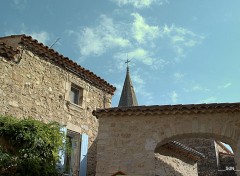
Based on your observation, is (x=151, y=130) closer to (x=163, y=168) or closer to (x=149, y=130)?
(x=149, y=130)

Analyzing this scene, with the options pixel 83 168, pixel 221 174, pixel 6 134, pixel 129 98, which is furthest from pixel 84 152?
pixel 129 98

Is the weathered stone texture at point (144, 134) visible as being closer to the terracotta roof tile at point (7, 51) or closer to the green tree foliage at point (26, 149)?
the green tree foliage at point (26, 149)

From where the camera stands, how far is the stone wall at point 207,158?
55.9ft

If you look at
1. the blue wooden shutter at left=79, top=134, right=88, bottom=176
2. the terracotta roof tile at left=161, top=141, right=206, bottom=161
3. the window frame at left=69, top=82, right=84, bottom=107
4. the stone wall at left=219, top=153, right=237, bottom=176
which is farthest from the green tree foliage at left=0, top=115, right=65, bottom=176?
the stone wall at left=219, top=153, right=237, bottom=176

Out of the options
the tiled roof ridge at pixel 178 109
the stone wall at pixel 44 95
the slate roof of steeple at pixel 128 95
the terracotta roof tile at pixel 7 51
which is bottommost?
the tiled roof ridge at pixel 178 109

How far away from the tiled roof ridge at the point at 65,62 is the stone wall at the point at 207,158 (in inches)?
288

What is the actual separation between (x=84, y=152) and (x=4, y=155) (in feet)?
12.8

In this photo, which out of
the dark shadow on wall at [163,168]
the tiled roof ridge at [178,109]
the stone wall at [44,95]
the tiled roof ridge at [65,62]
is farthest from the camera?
the dark shadow on wall at [163,168]

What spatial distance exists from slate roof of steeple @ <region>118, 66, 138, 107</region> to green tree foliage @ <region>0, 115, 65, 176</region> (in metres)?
15.8

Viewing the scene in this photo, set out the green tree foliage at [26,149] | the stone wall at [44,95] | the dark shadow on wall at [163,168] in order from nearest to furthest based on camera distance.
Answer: the green tree foliage at [26,149], the stone wall at [44,95], the dark shadow on wall at [163,168]

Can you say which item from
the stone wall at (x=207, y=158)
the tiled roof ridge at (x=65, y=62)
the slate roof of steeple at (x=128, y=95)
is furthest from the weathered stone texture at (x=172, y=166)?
the slate roof of steeple at (x=128, y=95)

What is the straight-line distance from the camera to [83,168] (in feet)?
35.6

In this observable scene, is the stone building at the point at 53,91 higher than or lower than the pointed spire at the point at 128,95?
lower

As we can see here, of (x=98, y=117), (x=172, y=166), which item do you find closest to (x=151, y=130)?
(x=98, y=117)
